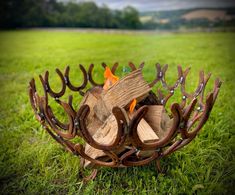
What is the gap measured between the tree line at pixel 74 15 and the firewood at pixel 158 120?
151 inches

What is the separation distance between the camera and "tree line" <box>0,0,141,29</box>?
15.5 ft

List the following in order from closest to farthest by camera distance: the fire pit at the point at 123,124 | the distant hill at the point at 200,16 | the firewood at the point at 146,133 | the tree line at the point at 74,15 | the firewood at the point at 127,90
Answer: the fire pit at the point at 123,124 < the firewood at the point at 146,133 < the firewood at the point at 127,90 < the distant hill at the point at 200,16 < the tree line at the point at 74,15

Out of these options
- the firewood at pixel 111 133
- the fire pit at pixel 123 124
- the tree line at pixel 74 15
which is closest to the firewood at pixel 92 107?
the fire pit at pixel 123 124

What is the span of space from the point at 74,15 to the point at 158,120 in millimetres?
4808

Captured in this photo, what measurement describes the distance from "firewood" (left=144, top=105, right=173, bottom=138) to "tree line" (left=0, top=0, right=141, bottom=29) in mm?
3843

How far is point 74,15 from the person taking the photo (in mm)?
5434

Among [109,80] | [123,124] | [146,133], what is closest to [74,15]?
[109,80]

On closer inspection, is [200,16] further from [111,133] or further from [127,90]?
[111,133]

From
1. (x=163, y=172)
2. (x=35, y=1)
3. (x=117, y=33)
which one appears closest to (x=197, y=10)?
(x=163, y=172)

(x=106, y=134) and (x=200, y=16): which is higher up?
(x=200, y=16)

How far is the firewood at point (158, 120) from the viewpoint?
43.1 inches

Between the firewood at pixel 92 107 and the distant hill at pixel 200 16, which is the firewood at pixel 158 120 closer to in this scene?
the firewood at pixel 92 107

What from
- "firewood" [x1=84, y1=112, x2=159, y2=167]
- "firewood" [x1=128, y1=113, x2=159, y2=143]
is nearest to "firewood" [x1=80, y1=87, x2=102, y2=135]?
"firewood" [x1=84, y1=112, x2=159, y2=167]

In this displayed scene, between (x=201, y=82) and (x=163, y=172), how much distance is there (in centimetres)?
44
